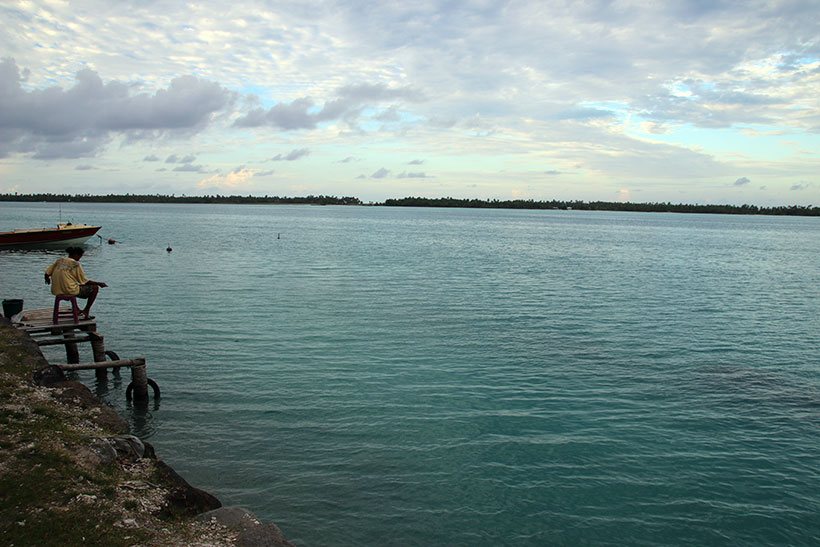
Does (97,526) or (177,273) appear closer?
(97,526)

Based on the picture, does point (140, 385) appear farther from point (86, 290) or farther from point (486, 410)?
point (486, 410)

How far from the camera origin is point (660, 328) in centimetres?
2439

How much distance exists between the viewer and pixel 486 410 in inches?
567

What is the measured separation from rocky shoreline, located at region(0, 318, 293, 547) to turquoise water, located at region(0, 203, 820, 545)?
1410 millimetres

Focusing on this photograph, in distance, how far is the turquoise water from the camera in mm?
9852

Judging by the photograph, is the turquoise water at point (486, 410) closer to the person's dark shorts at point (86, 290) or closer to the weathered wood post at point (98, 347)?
the weathered wood post at point (98, 347)

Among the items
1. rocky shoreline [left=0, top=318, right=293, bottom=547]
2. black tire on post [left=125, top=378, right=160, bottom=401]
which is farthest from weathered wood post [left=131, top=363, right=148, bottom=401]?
rocky shoreline [left=0, top=318, right=293, bottom=547]

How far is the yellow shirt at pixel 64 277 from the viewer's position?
17047mm

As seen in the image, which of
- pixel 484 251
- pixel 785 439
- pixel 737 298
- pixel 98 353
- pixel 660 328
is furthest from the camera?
pixel 484 251

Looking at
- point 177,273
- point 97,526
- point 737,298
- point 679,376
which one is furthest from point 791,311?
point 177,273

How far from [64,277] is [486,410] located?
12.3 m

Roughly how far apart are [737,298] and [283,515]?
30593mm

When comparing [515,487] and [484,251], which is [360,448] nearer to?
[515,487]

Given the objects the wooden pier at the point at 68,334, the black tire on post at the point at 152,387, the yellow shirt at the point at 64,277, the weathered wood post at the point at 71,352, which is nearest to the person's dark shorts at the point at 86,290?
the yellow shirt at the point at 64,277
